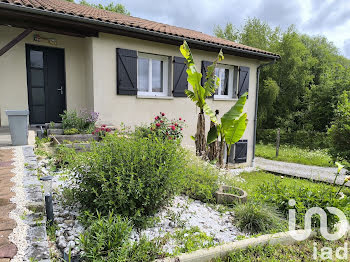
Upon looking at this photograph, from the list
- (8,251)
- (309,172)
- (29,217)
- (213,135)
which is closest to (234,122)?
(213,135)

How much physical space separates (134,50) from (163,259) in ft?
21.8

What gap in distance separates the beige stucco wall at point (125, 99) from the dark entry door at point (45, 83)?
1.41 meters

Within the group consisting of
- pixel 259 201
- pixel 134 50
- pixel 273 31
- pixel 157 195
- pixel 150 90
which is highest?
pixel 273 31

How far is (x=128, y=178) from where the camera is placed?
100 inches

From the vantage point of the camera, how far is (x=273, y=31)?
24000 millimetres

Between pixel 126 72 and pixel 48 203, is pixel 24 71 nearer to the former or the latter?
pixel 126 72

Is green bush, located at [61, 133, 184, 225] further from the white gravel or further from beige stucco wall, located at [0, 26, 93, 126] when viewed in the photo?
beige stucco wall, located at [0, 26, 93, 126]

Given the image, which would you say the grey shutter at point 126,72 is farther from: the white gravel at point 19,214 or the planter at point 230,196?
the planter at point 230,196

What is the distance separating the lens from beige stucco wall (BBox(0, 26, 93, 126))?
664cm

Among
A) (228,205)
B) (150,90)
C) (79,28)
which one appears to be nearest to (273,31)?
(150,90)

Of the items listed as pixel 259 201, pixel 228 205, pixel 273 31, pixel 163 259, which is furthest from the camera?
pixel 273 31

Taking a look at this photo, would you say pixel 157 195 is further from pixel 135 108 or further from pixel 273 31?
pixel 273 31

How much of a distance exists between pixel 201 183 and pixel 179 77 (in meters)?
5.28

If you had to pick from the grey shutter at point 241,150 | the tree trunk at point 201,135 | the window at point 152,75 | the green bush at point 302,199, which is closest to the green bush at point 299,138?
the grey shutter at point 241,150
